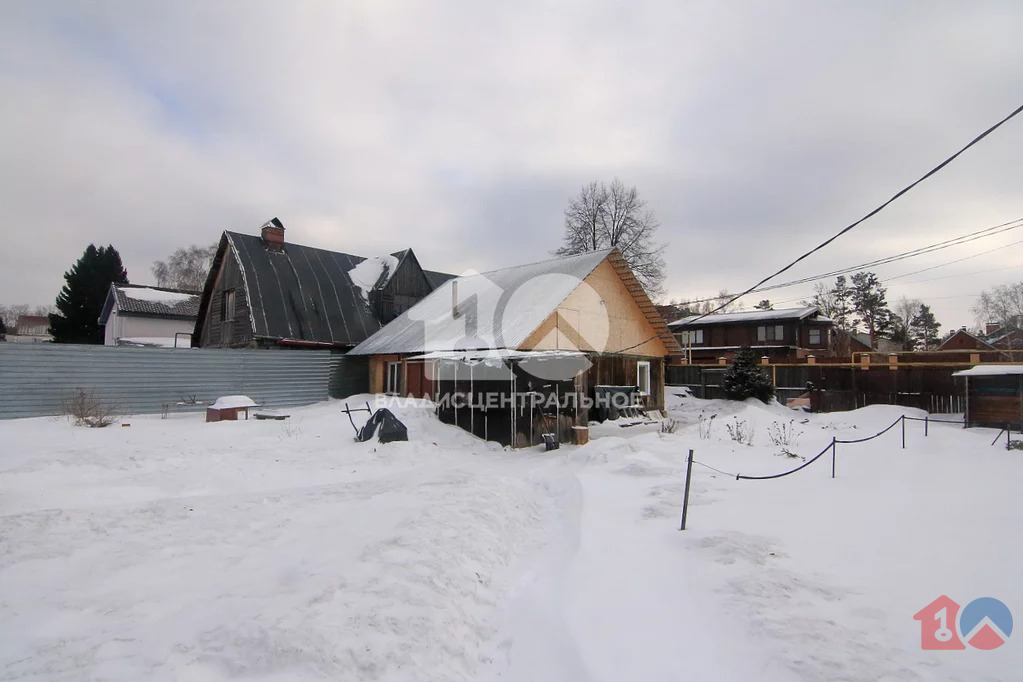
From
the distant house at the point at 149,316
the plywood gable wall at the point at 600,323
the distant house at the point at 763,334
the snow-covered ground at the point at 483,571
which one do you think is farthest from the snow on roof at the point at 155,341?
the distant house at the point at 763,334

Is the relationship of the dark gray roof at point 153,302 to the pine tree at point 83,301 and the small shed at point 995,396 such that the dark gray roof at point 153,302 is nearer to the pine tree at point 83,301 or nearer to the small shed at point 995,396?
the pine tree at point 83,301

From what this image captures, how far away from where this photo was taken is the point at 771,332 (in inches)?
1508

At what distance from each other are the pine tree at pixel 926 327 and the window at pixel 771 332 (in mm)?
26204

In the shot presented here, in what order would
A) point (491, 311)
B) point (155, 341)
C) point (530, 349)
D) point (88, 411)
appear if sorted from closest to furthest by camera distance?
point (88, 411) → point (530, 349) → point (491, 311) → point (155, 341)

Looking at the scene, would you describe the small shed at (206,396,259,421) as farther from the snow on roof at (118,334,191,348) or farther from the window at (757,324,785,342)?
the window at (757,324,785,342)

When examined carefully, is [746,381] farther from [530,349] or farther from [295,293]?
[295,293]

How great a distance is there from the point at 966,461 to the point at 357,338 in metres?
20.6

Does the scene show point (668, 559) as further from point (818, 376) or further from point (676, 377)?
point (676, 377)

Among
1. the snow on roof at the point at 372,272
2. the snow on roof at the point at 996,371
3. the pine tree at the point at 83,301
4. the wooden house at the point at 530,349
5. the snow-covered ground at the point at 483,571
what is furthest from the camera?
the pine tree at the point at 83,301

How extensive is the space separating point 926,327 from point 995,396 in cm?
5005

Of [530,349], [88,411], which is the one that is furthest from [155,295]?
[530,349]

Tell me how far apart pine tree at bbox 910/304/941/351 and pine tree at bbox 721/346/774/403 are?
4306 cm

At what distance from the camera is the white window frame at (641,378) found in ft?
61.2

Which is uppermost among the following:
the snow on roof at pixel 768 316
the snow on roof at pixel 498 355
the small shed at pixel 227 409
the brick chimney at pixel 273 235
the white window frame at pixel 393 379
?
the brick chimney at pixel 273 235
